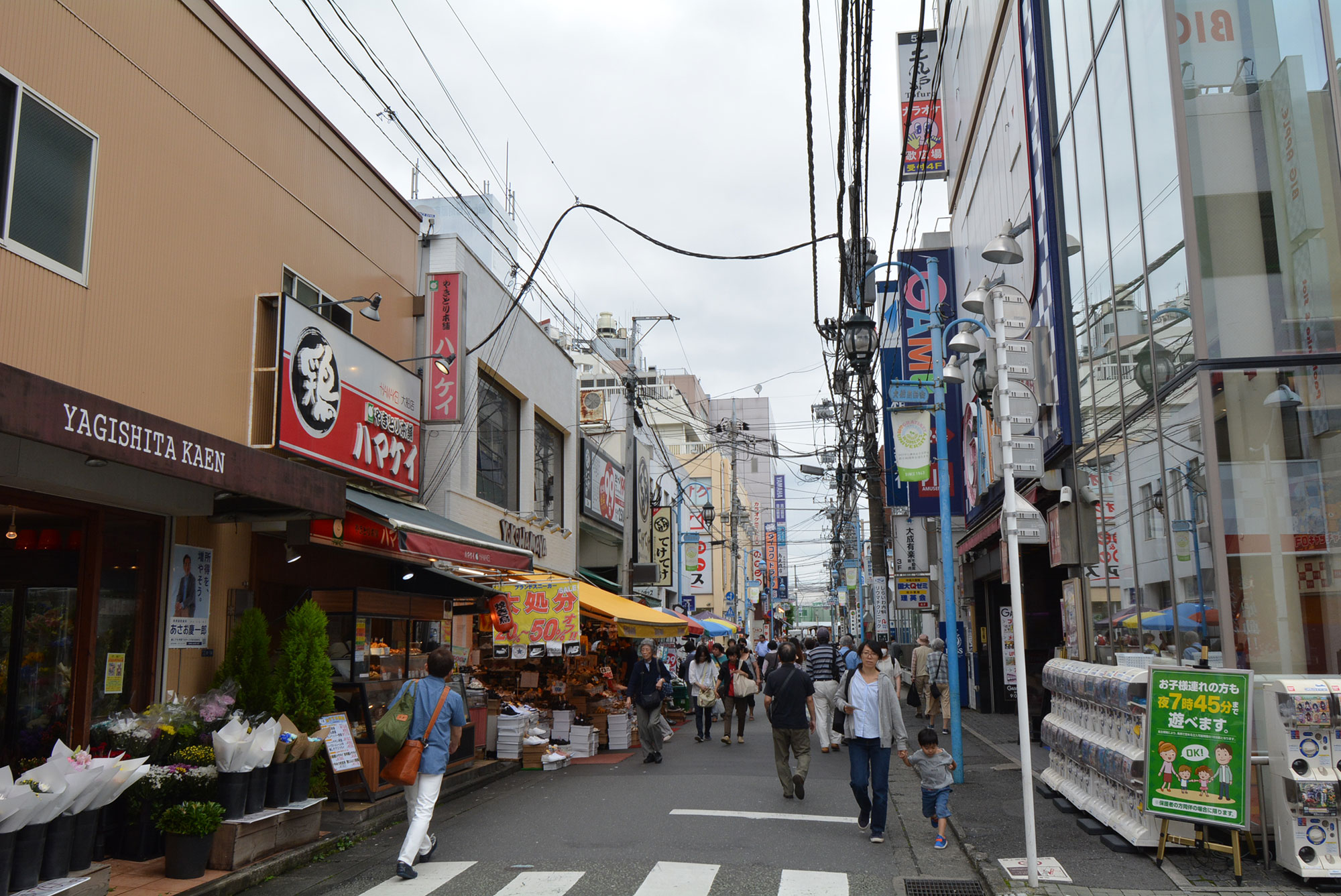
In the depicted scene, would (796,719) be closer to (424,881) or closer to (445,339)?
(424,881)

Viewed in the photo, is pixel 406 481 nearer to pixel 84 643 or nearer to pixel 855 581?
pixel 84 643

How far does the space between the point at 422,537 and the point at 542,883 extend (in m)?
4.30

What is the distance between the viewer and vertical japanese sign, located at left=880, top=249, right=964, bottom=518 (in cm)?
2014

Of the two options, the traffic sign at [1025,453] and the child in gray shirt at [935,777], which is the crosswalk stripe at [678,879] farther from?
the traffic sign at [1025,453]

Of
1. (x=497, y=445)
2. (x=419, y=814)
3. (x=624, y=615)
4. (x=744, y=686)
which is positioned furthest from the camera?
(x=497, y=445)

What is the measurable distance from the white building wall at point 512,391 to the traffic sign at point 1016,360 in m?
9.39

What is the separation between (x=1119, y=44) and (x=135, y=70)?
9881mm

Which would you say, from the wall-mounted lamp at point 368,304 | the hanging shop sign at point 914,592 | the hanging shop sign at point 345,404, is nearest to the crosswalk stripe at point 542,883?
the hanging shop sign at point 345,404

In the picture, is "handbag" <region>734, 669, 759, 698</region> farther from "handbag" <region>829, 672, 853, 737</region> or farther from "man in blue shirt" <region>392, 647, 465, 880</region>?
"man in blue shirt" <region>392, 647, 465, 880</region>

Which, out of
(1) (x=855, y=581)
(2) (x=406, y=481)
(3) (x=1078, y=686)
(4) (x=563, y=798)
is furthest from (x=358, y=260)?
(1) (x=855, y=581)

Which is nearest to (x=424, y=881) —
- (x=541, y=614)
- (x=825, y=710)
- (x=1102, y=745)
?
(x=1102, y=745)

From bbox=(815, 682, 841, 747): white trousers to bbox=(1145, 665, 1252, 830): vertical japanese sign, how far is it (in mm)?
8366

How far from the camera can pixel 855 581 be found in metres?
57.1

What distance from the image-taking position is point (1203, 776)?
7312 mm
